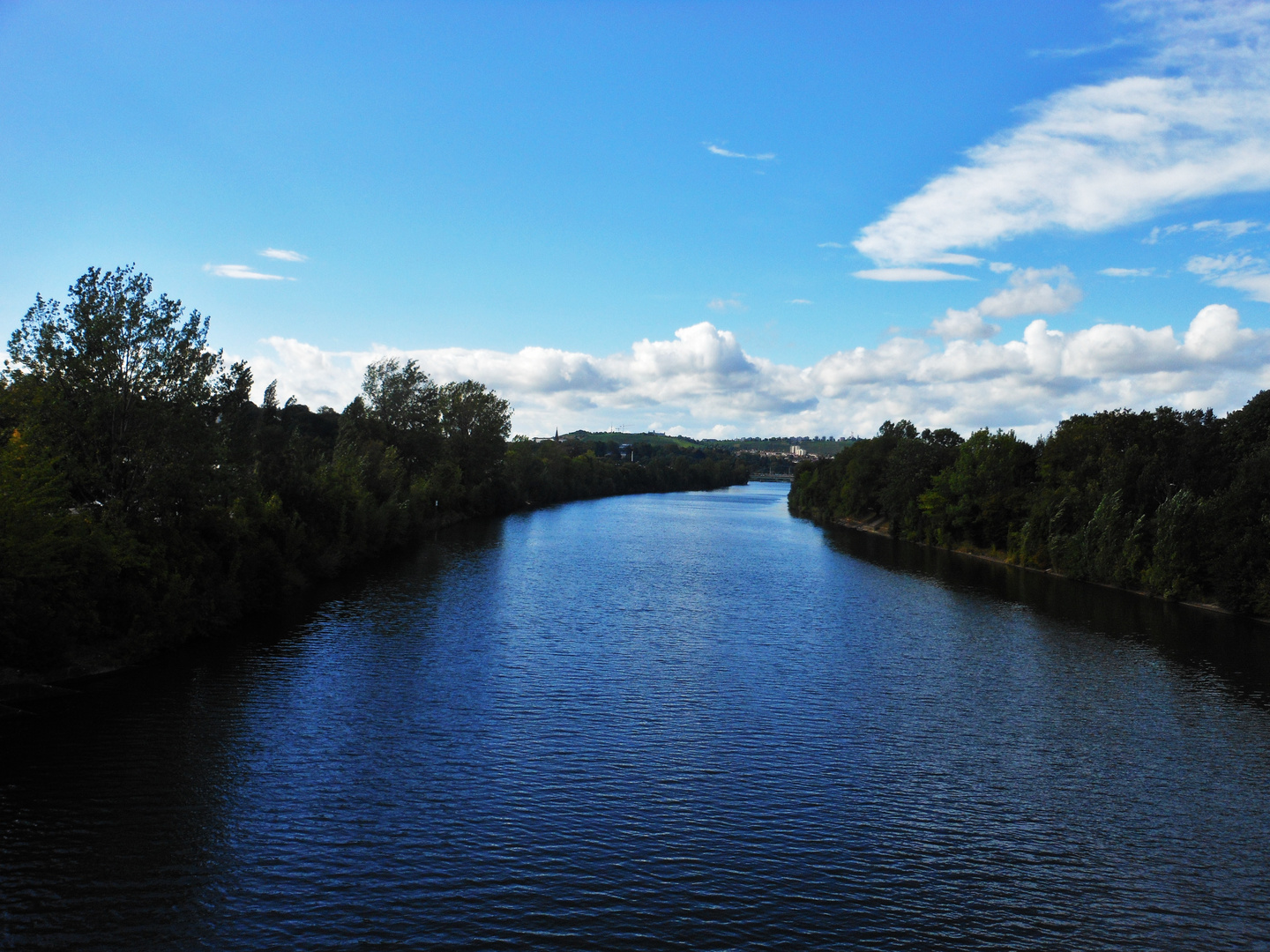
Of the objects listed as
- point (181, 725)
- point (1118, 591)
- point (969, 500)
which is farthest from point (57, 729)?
point (969, 500)

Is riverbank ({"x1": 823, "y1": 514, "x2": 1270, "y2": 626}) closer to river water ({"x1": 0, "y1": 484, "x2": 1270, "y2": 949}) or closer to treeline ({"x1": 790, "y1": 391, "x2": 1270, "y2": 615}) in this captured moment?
treeline ({"x1": 790, "y1": 391, "x2": 1270, "y2": 615})

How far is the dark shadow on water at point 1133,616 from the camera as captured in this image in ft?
113

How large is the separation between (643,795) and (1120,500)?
50613 millimetres

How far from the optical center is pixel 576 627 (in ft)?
120

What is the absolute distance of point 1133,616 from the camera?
150 ft

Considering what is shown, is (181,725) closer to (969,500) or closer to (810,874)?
(810,874)

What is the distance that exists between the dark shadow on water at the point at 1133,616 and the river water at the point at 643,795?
1.74 ft

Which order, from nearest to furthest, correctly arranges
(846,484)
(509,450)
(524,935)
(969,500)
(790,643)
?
(524,935) → (790,643) → (969,500) → (846,484) → (509,450)

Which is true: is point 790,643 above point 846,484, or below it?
below

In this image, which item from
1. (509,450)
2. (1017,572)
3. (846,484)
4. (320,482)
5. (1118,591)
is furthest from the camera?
(509,450)

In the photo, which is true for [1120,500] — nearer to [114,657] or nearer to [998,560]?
[998,560]

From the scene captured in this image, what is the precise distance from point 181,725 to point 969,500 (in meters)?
71.5

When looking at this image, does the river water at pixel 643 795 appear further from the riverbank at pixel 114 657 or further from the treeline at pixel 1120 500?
the treeline at pixel 1120 500

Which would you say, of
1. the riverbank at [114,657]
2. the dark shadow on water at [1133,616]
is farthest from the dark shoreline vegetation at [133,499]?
the dark shadow on water at [1133,616]
